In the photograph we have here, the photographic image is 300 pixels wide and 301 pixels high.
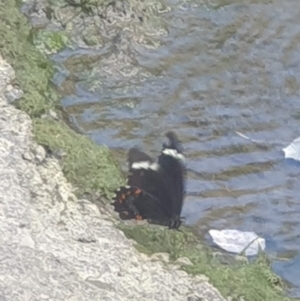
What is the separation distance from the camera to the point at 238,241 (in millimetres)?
5793

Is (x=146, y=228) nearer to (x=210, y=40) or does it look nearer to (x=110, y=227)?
(x=110, y=227)

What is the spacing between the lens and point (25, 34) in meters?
7.44

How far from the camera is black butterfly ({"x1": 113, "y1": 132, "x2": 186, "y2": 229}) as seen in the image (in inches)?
221

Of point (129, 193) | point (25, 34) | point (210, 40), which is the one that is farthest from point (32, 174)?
point (210, 40)

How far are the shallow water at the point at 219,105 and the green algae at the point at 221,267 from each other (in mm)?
299

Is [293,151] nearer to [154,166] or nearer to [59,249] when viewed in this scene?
[154,166]

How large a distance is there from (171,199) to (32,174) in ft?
3.04

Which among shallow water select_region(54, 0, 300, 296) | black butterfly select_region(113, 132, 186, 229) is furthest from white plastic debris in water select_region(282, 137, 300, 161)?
black butterfly select_region(113, 132, 186, 229)

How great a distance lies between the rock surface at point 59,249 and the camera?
175 inches

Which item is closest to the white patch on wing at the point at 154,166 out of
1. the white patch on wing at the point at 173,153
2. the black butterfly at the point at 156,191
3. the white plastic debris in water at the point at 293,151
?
the black butterfly at the point at 156,191

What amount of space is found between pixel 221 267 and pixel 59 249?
876mm

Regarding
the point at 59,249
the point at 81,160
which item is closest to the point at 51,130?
the point at 81,160

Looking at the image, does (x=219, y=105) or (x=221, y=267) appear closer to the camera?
(x=221, y=267)

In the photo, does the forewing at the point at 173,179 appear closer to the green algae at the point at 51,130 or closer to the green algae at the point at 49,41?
the green algae at the point at 51,130
